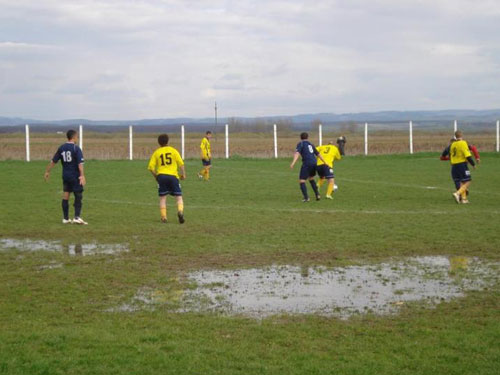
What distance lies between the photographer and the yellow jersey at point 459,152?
20.1 metres

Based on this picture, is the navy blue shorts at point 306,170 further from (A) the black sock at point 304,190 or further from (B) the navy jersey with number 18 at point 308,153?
(A) the black sock at point 304,190

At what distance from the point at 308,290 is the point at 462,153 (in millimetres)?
11332

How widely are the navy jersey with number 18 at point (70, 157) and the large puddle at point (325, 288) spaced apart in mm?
6270

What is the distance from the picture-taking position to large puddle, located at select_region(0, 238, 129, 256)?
515 inches

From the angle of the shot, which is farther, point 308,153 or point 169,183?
point 308,153

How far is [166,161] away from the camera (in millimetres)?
16484

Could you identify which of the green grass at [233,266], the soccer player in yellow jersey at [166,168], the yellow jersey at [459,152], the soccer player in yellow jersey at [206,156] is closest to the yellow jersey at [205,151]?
the soccer player in yellow jersey at [206,156]

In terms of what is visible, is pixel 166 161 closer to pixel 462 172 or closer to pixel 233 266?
pixel 233 266

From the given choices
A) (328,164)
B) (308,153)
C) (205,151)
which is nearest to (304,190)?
(308,153)

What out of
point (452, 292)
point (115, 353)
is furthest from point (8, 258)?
point (452, 292)

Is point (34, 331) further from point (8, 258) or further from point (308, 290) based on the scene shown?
point (8, 258)

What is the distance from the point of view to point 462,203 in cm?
1988

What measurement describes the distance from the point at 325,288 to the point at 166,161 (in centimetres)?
716

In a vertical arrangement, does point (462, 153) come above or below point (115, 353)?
above
